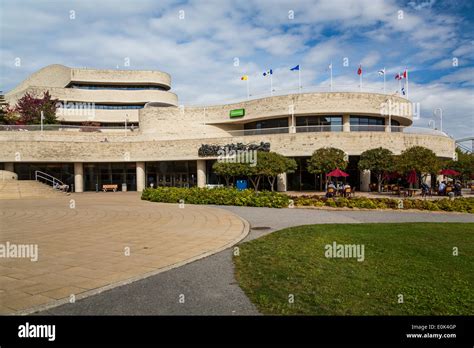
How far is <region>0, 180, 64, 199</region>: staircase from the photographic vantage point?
27.4 meters

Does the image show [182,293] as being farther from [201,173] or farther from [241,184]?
[201,173]

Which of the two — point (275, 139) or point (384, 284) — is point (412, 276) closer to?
point (384, 284)

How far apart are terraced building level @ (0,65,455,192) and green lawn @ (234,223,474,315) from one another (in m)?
25.5

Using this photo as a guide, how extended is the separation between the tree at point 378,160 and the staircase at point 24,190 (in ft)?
97.3

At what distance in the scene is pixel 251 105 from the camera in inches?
1609

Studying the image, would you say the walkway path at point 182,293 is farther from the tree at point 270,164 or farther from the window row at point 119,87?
the window row at point 119,87

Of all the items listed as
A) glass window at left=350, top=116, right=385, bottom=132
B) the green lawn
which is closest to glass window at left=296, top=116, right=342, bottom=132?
glass window at left=350, top=116, right=385, bottom=132

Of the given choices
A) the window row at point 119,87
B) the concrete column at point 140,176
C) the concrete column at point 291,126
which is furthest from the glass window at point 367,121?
the window row at point 119,87

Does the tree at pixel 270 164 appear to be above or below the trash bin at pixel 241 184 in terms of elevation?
above

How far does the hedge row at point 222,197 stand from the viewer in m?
19.7
